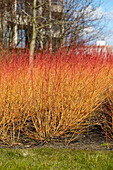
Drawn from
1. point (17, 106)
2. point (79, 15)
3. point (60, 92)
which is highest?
point (79, 15)

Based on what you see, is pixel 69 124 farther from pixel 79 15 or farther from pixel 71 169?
pixel 79 15

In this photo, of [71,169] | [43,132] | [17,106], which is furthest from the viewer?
[17,106]

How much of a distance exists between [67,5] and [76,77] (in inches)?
367

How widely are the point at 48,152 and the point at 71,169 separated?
675 mm

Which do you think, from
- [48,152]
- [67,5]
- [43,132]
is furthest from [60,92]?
[67,5]

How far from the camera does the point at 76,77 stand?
3.99m

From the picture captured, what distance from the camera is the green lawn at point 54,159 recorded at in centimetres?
271

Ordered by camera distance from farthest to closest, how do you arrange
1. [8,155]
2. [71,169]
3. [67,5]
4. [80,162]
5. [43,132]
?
1. [67,5]
2. [43,132]
3. [8,155]
4. [80,162]
5. [71,169]

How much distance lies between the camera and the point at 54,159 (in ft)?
9.80

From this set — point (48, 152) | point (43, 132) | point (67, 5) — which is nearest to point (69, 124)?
point (43, 132)

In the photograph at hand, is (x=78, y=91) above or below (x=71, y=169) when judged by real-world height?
above

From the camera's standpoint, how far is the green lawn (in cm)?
271

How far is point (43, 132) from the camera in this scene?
368 centimetres

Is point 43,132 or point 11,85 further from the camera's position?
point 11,85
